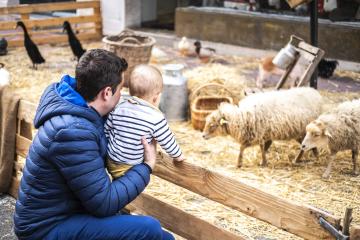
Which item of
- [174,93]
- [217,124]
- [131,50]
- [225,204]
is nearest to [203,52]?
[131,50]

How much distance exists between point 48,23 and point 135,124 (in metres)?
10.6

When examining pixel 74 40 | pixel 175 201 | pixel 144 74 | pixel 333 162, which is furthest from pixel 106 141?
pixel 74 40

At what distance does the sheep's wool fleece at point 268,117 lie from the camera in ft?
19.0

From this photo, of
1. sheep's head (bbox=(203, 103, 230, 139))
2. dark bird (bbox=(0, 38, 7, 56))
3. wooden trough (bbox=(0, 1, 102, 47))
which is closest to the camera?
sheep's head (bbox=(203, 103, 230, 139))

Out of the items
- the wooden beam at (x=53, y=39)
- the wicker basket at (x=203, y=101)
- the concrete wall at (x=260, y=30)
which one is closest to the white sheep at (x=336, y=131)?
the wicker basket at (x=203, y=101)

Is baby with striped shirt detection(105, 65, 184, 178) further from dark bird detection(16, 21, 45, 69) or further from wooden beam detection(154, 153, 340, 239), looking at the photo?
dark bird detection(16, 21, 45, 69)

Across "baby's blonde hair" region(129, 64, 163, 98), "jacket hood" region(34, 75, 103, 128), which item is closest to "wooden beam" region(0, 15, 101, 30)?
"baby's blonde hair" region(129, 64, 163, 98)

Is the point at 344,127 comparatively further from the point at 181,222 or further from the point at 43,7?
the point at 43,7

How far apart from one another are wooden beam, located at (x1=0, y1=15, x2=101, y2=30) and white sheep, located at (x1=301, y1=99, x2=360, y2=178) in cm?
891

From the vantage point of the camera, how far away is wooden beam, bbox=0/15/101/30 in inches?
477

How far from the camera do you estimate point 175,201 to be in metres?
5.14

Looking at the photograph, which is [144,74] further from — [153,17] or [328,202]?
[153,17]

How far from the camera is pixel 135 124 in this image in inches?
115

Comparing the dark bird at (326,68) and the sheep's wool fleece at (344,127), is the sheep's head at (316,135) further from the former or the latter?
the dark bird at (326,68)
